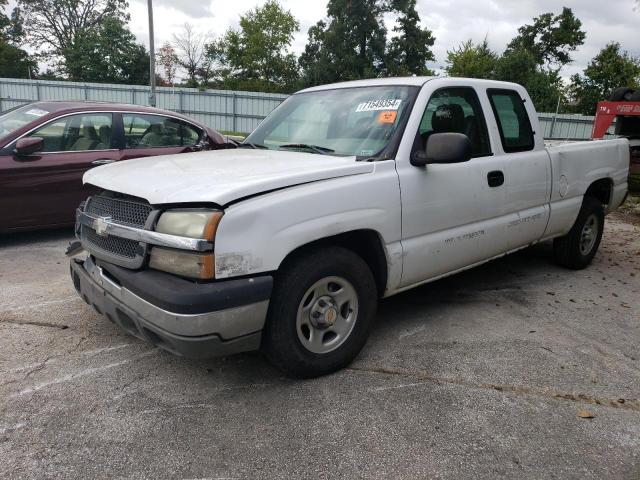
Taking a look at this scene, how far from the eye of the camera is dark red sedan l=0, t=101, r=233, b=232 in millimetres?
5590

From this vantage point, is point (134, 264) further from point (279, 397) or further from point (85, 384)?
point (279, 397)

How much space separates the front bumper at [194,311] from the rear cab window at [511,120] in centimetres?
264

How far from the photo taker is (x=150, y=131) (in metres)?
6.68

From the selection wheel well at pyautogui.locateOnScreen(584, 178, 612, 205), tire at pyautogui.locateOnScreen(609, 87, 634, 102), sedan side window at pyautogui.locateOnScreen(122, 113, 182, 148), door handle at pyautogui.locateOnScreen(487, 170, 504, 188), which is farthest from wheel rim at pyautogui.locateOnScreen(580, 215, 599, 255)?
tire at pyautogui.locateOnScreen(609, 87, 634, 102)

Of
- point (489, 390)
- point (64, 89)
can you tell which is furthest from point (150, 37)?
point (489, 390)

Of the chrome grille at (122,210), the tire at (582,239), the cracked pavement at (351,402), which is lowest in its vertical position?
the cracked pavement at (351,402)

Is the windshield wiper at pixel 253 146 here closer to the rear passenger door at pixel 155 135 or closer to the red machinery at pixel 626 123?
the rear passenger door at pixel 155 135

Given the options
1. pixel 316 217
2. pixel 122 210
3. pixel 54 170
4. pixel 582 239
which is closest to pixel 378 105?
pixel 316 217

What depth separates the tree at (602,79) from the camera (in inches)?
1187

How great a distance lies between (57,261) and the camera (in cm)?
538

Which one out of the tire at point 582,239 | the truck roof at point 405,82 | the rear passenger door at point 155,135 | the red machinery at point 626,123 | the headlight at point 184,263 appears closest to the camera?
the headlight at point 184,263

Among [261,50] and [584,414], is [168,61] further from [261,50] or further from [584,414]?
[584,414]

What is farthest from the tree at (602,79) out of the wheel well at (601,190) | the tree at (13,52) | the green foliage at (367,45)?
the tree at (13,52)

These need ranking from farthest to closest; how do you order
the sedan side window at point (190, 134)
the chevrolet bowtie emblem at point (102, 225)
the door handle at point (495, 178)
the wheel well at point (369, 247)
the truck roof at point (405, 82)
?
1. the sedan side window at point (190, 134)
2. the door handle at point (495, 178)
3. the truck roof at point (405, 82)
4. the wheel well at point (369, 247)
5. the chevrolet bowtie emblem at point (102, 225)
